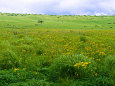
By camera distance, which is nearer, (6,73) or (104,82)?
(104,82)

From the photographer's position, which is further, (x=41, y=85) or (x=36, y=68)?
(x=36, y=68)

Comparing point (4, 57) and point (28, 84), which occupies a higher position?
point (4, 57)

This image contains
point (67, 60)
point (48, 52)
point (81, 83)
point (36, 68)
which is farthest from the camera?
Result: point (48, 52)

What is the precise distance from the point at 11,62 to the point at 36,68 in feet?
4.29

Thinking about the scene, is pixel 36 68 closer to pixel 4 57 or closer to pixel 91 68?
pixel 4 57

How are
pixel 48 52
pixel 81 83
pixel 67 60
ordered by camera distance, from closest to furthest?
pixel 81 83
pixel 67 60
pixel 48 52

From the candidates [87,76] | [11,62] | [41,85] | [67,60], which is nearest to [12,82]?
[41,85]

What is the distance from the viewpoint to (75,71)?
17.4 feet

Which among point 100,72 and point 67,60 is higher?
point 67,60

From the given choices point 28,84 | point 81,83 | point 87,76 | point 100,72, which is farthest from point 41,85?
point 100,72

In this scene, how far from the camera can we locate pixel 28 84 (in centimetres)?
452

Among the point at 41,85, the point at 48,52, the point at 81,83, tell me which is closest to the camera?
the point at 41,85

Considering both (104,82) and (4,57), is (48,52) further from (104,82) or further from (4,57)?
(104,82)

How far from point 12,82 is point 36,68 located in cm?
145
